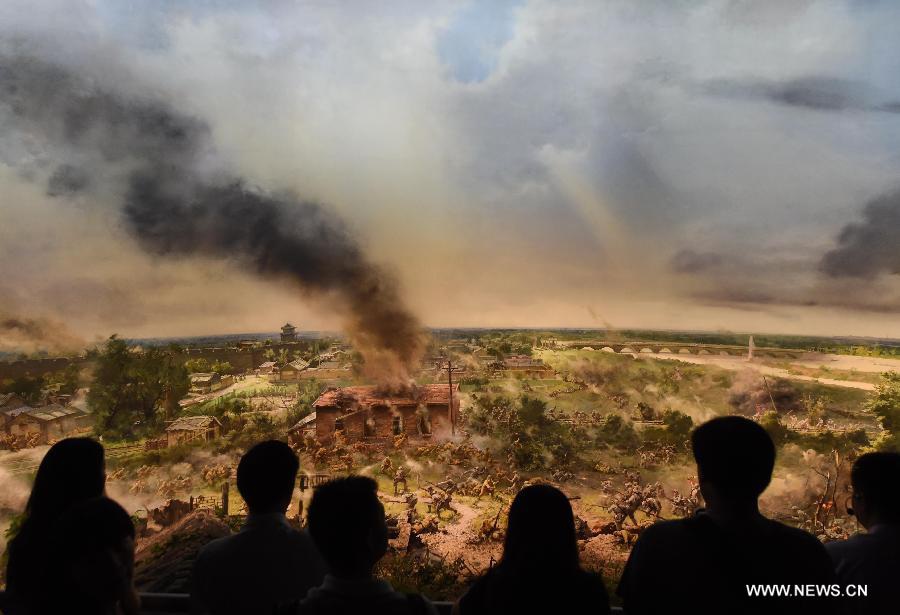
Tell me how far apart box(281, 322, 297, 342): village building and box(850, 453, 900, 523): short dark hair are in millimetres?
4832

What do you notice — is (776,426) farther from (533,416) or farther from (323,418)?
(323,418)

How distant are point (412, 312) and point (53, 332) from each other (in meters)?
3.76

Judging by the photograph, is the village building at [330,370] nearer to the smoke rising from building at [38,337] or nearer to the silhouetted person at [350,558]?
the smoke rising from building at [38,337]

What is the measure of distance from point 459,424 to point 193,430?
8.78 ft

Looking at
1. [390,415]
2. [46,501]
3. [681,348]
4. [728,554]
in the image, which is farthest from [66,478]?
[681,348]

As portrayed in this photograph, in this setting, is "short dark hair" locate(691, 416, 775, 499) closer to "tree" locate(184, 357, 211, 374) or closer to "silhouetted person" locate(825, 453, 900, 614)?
"silhouetted person" locate(825, 453, 900, 614)

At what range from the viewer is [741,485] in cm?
180

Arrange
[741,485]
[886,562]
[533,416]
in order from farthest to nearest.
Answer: [533,416] → [886,562] → [741,485]

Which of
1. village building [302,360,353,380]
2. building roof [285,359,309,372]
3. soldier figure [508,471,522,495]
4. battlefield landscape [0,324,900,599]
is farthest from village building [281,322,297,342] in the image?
soldier figure [508,471,522,495]

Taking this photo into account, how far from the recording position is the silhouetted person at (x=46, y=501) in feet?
6.11

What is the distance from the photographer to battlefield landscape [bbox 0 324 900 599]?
4.82 meters

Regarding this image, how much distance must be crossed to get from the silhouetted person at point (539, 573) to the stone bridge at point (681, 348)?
3929mm

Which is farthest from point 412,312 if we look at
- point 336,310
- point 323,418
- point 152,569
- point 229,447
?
point 152,569

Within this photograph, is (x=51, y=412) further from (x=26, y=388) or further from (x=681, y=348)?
(x=681, y=348)
